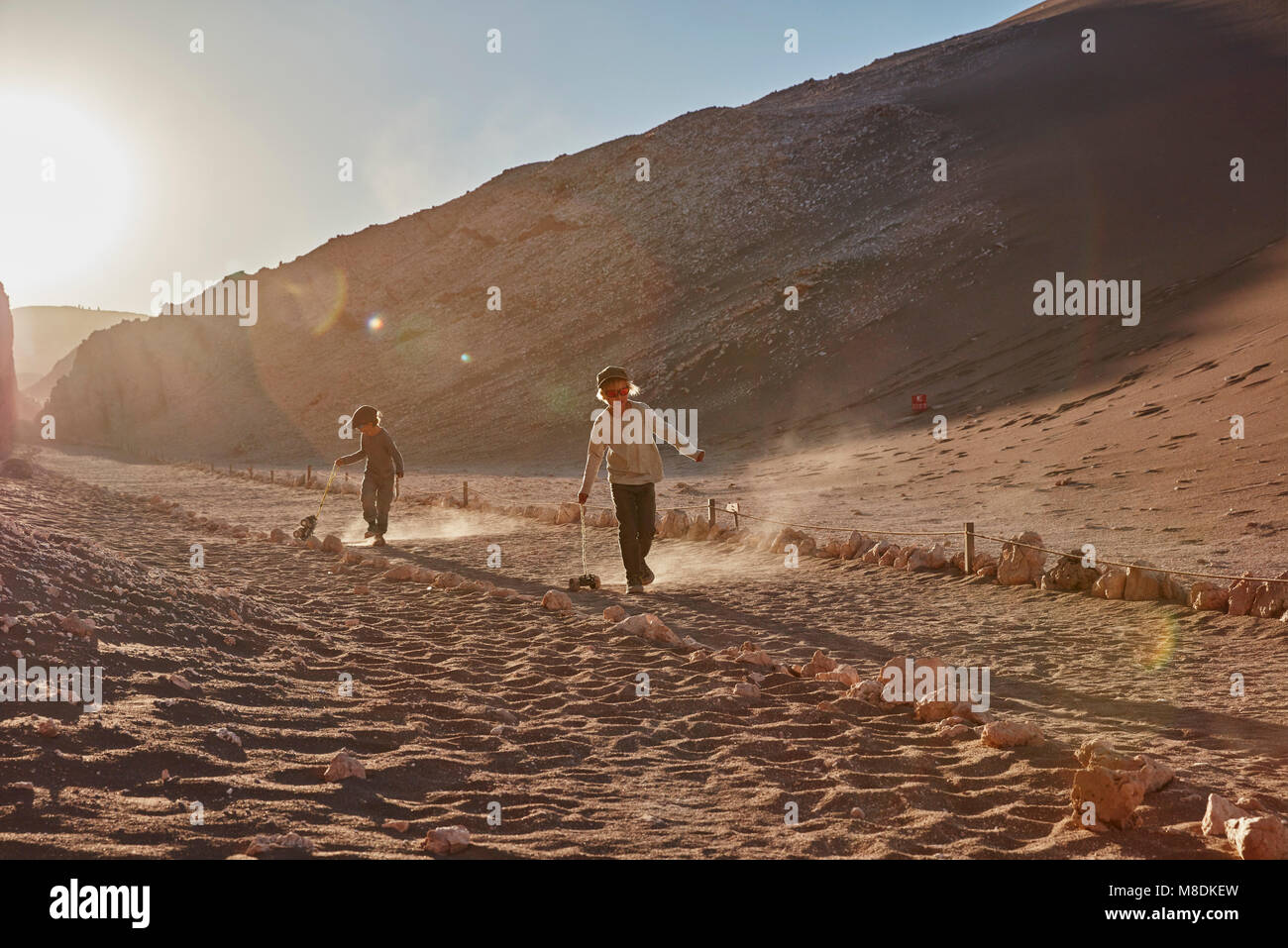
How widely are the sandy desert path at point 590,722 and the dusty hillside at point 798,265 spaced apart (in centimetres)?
1487

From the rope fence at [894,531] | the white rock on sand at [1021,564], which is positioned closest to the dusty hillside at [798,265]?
the rope fence at [894,531]

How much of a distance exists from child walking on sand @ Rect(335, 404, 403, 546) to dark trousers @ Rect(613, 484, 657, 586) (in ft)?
16.1

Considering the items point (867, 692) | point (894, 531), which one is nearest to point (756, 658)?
point (867, 692)

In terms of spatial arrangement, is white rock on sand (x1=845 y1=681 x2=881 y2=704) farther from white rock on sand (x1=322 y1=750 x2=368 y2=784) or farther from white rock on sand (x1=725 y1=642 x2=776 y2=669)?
white rock on sand (x1=322 y1=750 x2=368 y2=784)

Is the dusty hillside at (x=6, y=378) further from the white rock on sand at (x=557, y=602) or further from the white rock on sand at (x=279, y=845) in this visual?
the white rock on sand at (x=279, y=845)

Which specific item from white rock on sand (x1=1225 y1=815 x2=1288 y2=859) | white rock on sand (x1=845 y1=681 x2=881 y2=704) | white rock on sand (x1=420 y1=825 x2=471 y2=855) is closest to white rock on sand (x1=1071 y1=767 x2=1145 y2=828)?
white rock on sand (x1=1225 y1=815 x2=1288 y2=859)

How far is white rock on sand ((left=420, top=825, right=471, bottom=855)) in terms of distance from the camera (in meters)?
3.42

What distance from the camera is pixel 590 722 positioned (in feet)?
17.1

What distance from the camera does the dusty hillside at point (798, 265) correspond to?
3434 centimetres

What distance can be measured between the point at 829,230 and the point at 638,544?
4108 centimetres

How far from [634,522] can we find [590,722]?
14.2 ft

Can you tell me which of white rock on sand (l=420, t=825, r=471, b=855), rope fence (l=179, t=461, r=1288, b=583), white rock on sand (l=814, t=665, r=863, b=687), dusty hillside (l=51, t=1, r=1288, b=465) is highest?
dusty hillside (l=51, t=1, r=1288, b=465)

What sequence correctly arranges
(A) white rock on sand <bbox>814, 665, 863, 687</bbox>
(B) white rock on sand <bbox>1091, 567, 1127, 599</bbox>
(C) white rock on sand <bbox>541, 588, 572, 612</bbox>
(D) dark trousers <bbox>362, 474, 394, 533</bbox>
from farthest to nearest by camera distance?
(D) dark trousers <bbox>362, 474, 394, 533</bbox> < (C) white rock on sand <bbox>541, 588, 572, 612</bbox> < (B) white rock on sand <bbox>1091, 567, 1127, 599</bbox> < (A) white rock on sand <bbox>814, 665, 863, 687</bbox>
